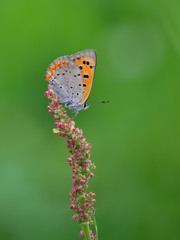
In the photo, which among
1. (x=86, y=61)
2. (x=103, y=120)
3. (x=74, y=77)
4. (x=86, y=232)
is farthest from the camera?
(x=103, y=120)

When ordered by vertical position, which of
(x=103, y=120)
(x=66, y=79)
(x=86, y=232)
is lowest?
(x=86, y=232)

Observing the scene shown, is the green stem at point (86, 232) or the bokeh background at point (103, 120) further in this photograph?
the bokeh background at point (103, 120)

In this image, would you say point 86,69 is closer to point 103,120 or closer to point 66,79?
point 66,79

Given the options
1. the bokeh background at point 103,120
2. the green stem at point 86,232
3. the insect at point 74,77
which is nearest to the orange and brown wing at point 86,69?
the insect at point 74,77

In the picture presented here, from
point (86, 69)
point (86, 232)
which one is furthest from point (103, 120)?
point (86, 232)

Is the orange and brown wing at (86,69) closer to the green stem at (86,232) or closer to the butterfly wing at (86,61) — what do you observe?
the butterfly wing at (86,61)

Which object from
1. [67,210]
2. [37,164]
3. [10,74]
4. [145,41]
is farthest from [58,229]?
[145,41]
